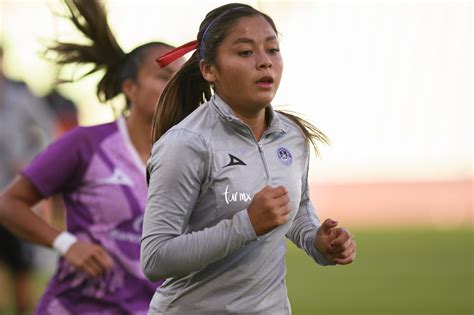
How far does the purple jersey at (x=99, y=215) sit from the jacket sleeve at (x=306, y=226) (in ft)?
4.55

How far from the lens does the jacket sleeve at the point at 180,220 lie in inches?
143

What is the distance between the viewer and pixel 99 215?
5.50 metres

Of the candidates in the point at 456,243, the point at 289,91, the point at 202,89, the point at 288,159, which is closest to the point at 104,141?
the point at 202,89

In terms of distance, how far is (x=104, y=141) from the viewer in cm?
559

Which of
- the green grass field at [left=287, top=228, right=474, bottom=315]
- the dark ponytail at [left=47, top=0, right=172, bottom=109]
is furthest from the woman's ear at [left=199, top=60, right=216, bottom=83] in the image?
the green grass field at [left=287, top=228, right=474, bottom=315]

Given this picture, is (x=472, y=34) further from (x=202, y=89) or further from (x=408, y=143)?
(x=202, y=89)

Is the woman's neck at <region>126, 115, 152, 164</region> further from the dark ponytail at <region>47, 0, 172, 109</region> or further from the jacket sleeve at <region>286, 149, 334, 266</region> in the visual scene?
the jacket sleeve at <region>286, 149, 334, 266</region>

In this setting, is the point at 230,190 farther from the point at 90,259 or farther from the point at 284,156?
the point at 90,259

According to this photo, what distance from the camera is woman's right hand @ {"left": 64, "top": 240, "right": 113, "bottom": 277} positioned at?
530cm

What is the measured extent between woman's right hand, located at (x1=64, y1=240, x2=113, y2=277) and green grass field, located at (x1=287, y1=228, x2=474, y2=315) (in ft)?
16.9

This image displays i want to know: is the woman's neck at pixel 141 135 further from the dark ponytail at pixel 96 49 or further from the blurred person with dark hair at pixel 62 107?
the blurred person with dark hair at pixel 62 107

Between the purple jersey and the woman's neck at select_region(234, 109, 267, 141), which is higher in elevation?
the woman's neck at select_region(234, 109, 267, 141)

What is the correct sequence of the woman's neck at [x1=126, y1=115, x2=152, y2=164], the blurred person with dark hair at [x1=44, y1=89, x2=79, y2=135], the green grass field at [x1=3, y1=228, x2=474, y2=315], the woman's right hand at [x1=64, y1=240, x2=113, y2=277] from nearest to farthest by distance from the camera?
1. the woman's right hand at [x1=64, y1=240, x2=113, y2=277]
2. the woman's neck at [x1=126, y1=115, x2=152, y2=164]
3. the green grass field at [x1=3, y1=228, x2=474, y2=315]
4. the blurred person with dark hair at [x1=44, y1=89, x2=79, y2=135]

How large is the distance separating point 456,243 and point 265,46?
54.0 ft
